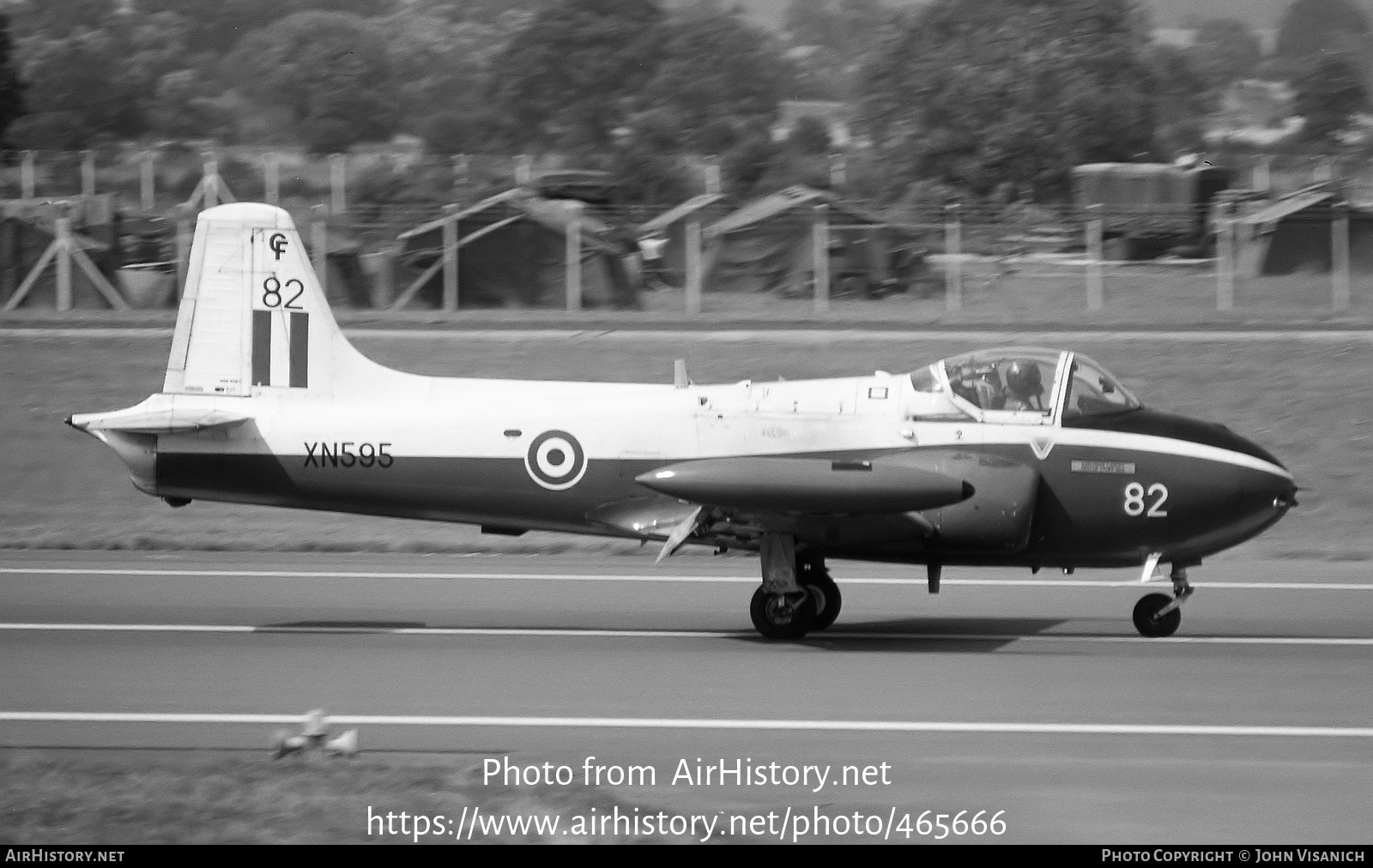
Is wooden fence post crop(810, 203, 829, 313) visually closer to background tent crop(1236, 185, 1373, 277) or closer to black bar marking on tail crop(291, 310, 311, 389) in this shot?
background tent crop(1236, 185, 1373, 277)

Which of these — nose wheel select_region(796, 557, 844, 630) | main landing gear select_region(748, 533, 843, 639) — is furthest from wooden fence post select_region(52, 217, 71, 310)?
main landing gear select_region(748, 533, 843, 639)

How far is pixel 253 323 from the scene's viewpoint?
13.1 m

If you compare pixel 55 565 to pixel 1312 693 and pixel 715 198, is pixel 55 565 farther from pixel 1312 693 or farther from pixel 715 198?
pixel 715 198

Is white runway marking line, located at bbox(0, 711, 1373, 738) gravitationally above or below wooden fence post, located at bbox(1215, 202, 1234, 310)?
below

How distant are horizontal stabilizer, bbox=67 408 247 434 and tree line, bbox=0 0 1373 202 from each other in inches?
1501

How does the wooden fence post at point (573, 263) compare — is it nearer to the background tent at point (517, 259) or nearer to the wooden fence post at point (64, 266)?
the background tent at point (517, 259)

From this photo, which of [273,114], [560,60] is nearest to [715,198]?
[560,60]

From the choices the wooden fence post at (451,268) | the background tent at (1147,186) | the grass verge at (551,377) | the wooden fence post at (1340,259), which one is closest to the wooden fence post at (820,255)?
the grass verge at (551,377)

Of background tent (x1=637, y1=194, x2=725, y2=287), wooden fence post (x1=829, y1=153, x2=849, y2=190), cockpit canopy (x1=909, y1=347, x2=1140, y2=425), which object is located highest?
wooden fence post (x1=829, y1=153, x2=849, y2=190)

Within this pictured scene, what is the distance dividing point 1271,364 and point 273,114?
60290mm

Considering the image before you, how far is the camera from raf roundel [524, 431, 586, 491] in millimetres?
12602

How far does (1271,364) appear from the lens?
2262 centimetres

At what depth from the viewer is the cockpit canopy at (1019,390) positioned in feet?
40.2

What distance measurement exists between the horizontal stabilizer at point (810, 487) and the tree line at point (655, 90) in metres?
37.6
